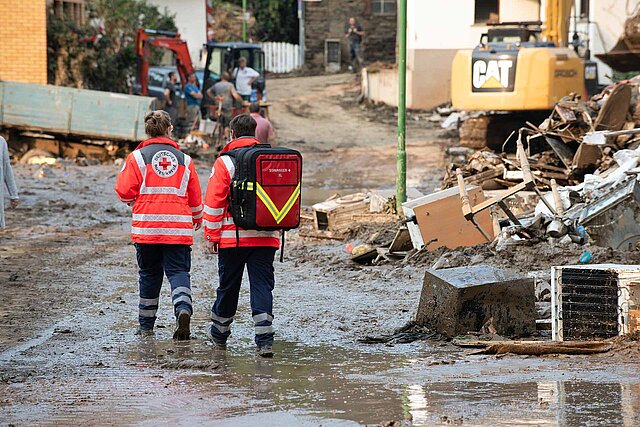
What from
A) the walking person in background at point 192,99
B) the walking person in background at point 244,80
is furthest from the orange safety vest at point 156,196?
the walking person in background at point 192,99

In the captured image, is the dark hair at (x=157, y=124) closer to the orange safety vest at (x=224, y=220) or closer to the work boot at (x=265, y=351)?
the orange safety vest at (x=224, y=220)

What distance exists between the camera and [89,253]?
533 inches

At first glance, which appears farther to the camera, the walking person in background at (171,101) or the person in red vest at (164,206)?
the walking person in background at (171,101)

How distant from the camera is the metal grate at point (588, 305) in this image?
7.57 meters

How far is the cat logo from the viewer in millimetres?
21125

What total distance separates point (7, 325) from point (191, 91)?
2143cm

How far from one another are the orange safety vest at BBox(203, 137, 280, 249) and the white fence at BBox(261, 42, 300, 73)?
40762 millimetres

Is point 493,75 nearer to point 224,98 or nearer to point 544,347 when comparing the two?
point 224,98

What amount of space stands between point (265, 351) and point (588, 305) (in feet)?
7.07

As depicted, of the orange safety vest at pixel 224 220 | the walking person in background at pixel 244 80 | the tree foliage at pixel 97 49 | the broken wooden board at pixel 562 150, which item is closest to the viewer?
the orange safety vest at pixel 224 220

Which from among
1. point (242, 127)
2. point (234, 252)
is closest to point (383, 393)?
point (234, 252)

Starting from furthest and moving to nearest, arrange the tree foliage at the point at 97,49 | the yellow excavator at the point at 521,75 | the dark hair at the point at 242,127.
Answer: the tree foliage at the point at 97,49, the yellow excavator at the point at 521,75, the dark hair at the point at 242,127

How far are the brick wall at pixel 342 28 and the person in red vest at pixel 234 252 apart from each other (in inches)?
1476

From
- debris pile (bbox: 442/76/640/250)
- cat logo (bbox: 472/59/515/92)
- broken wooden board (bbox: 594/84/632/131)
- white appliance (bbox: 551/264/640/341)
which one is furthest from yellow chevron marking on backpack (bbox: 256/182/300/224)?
cat logo (bbox: 472/59/515/92)
